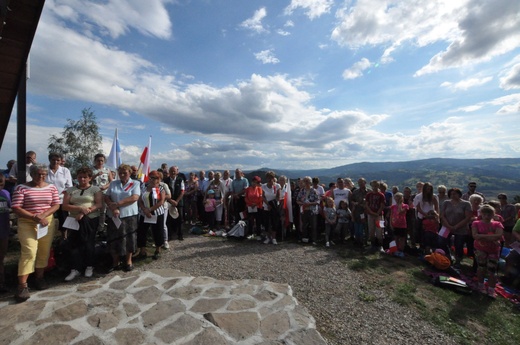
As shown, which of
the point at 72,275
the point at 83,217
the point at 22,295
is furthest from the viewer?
the point at 83,217

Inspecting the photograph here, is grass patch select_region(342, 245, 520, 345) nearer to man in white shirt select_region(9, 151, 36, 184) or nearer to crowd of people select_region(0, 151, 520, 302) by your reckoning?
crowd of people select_region(0, 151, 520, 302)

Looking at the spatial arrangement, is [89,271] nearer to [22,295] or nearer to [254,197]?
[22,295]

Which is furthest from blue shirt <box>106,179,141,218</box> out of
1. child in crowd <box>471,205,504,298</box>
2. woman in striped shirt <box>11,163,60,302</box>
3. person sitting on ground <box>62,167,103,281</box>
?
child in crowd <box>471,205,504,298</box>

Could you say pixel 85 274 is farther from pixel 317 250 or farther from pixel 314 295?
pixel 317 250

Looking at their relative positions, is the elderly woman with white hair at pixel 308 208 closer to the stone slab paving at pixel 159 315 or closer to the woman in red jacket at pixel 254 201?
the woman in red jacket at pixel 254 201

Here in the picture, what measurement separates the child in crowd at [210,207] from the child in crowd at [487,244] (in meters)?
7.11

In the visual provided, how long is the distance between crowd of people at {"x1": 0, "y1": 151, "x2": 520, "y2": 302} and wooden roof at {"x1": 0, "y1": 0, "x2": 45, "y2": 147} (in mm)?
1686

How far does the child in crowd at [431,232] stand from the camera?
730 centimetres

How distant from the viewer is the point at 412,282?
18.1 ft

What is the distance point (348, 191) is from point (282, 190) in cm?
218

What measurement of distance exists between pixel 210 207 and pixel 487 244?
24.2 feet

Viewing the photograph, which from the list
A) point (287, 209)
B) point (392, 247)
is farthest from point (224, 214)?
point (392, 247)

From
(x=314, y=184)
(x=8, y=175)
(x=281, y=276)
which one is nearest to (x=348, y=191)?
(x=314, y=184)

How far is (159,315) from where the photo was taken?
3.71 m
